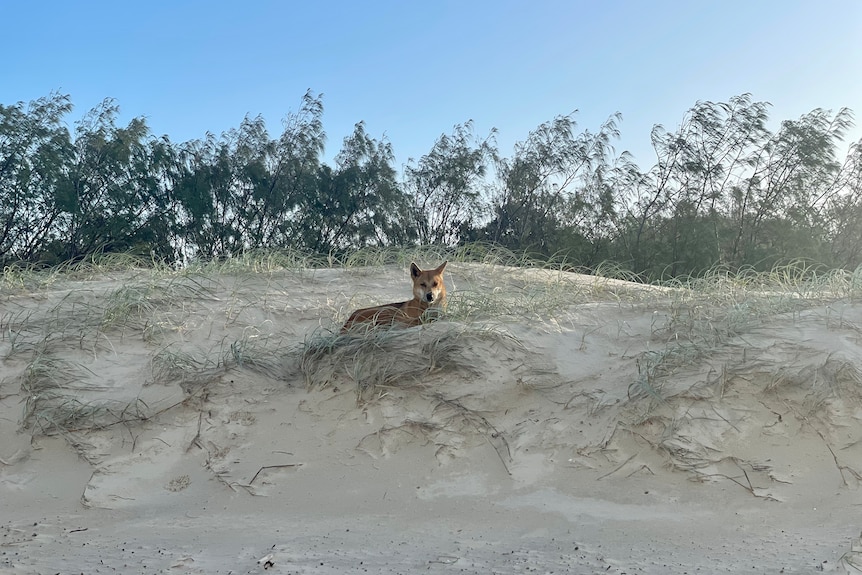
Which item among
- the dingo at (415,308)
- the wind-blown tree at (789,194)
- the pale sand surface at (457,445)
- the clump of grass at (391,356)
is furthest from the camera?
the wind-blown tree at (789,194)

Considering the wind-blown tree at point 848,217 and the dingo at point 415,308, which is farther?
the wind-blown tree at point 848,217

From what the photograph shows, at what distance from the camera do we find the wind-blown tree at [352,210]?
811 inches

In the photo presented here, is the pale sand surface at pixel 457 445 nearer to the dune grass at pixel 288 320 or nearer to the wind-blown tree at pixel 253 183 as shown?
the dune grass at pixel 288 320

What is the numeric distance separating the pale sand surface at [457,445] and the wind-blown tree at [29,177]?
1303cm

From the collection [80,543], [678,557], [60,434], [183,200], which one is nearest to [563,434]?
[678,557]

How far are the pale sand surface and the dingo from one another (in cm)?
22

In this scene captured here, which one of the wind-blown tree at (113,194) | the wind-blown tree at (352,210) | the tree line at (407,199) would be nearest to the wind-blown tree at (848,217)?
the tree line at (407,199)

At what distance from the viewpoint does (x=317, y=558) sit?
409 cm

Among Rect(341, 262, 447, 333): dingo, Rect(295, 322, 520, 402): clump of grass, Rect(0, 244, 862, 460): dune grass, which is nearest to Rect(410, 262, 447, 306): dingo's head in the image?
Rect(341, 262, 447, 333): dingo

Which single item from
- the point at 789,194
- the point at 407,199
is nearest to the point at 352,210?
the point at 407,199

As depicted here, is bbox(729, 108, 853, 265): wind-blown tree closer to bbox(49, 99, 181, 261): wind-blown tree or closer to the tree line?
the tree line

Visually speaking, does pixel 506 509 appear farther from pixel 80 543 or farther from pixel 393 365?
pixel 80 543

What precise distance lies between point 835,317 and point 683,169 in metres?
13.9

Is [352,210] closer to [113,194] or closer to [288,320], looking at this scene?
[113,194]
